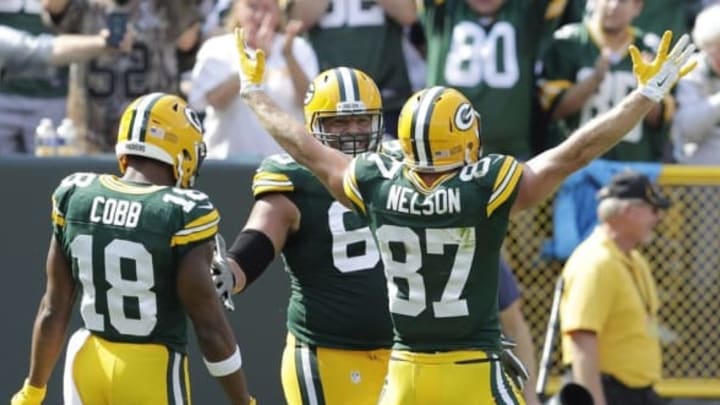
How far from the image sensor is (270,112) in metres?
7.36

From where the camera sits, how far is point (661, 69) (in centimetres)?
678

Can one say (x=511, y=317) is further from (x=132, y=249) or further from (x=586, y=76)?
(x=132, y=249)

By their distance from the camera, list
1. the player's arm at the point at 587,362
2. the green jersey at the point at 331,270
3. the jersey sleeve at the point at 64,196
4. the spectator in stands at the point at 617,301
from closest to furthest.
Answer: the jersey sleeve at the point at 64,196, the green jersey at the point at 331,270, the player's arm at the point at 587,362, the spectator in stands at the point at 617,301

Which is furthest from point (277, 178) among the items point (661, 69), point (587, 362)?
point (587, 362)

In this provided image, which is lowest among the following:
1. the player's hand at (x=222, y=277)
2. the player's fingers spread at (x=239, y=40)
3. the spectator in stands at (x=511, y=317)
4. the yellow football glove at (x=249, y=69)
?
the spectator in stands at (x=511, y=317)

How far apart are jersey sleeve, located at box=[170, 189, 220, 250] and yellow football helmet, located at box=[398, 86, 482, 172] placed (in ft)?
2.42

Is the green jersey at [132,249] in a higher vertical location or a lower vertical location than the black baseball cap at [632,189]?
higher

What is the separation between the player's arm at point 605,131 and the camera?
22.1 ft

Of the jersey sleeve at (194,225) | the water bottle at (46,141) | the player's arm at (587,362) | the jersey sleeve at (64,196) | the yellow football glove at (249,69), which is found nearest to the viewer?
the jersey sleeve at (194,225)

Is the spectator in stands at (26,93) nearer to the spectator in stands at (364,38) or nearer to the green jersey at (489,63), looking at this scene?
the spectator in stands at (364,38)

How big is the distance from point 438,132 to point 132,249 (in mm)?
1135

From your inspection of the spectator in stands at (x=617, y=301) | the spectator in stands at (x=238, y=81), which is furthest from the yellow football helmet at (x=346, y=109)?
the spectator in stands at (x=238, y=81)

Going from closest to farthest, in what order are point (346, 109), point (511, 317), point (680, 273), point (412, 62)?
point (346, 109) < point (511, 317) < point (680, 273) < point (412, 62)

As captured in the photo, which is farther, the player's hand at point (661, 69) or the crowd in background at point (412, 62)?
the crowd in background at point (412, 62)
